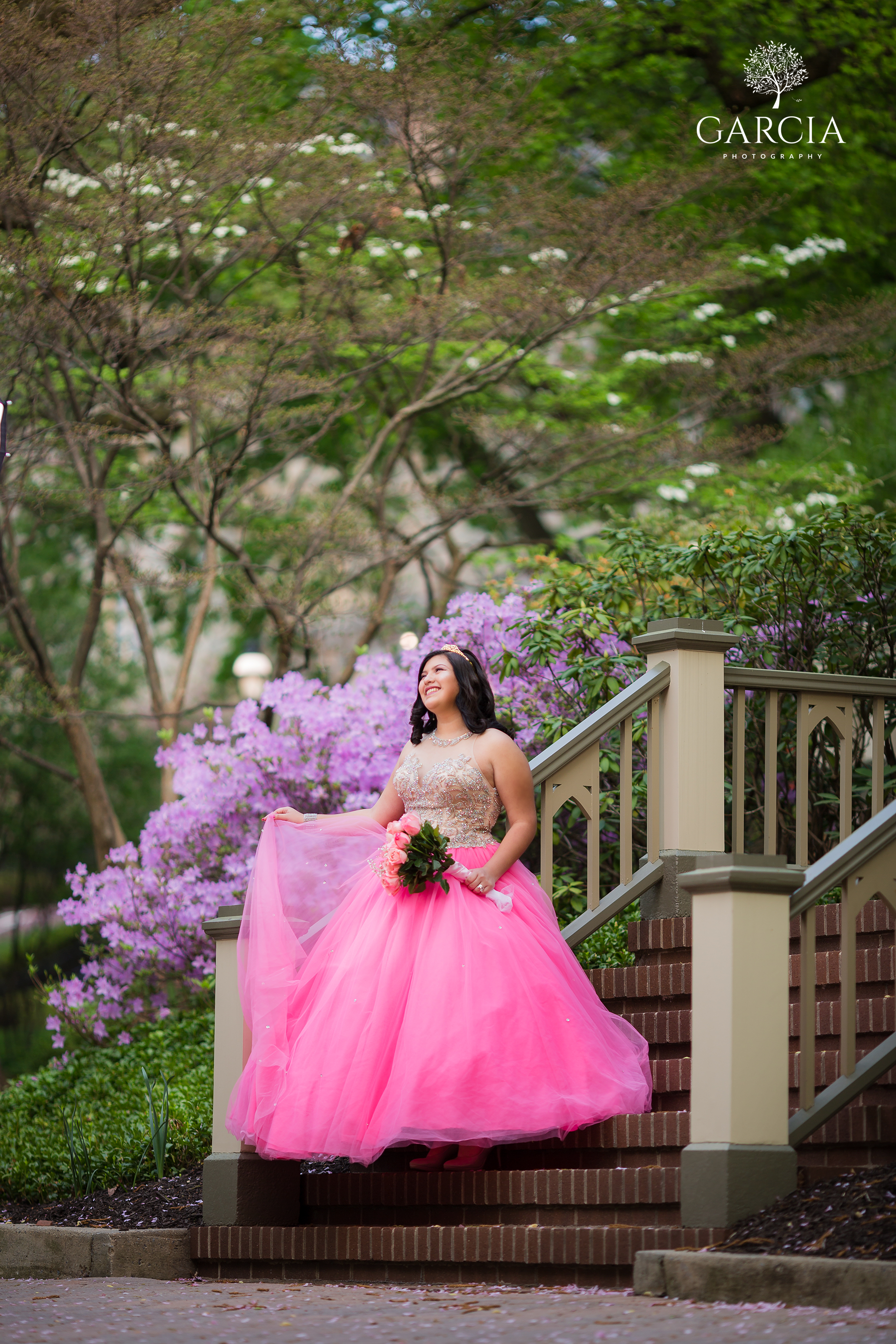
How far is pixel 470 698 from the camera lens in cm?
596

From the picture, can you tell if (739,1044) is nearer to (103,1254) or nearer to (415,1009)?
(415,1009)

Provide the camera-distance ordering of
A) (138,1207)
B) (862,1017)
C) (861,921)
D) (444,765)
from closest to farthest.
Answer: (862,1017), (444,765), (861,921), (138,1207)

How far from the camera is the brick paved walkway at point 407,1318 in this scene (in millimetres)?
3430

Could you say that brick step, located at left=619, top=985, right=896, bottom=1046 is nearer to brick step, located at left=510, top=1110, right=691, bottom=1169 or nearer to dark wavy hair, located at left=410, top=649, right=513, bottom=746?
brick step, located at left=510, top=1110, right=691, bottom=1169

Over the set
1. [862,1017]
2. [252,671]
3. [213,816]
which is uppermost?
[252,671]

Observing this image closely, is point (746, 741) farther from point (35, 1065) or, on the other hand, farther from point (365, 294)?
point (35, 1065)

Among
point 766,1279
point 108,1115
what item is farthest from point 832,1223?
point 108,1115

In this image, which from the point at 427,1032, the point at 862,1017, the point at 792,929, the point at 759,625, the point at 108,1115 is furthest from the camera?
the point at 108,1115

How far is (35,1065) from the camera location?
1906cm

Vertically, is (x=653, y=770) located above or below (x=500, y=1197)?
above

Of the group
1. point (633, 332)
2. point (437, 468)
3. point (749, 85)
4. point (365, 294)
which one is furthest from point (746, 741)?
point (437, 468)

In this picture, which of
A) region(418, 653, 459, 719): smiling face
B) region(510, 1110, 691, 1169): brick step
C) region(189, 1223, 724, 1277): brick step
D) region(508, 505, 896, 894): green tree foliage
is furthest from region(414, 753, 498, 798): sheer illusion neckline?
region(508, 505, 896, 894): green tree foliage

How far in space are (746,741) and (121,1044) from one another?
15.5 feet

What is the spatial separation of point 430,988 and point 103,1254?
1.83 metres
